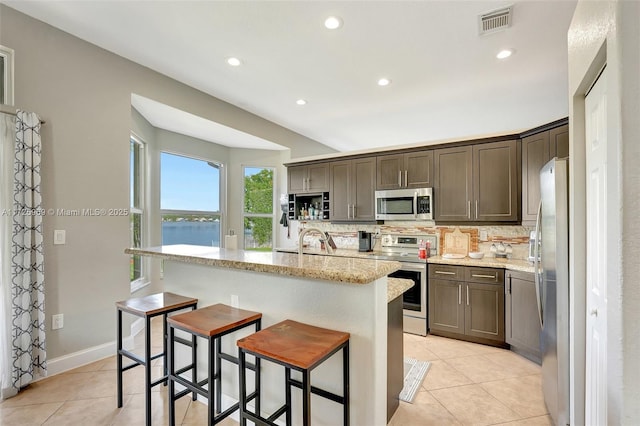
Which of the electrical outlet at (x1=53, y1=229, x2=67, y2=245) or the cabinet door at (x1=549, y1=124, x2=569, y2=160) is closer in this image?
the electrical outlet at (x1=53, y1=229, x2=67, y2=245)

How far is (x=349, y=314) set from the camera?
61.4 inches

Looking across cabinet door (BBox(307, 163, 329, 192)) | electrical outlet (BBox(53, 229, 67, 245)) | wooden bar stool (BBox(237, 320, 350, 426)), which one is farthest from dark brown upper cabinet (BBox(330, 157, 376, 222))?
electrical outlet (BBox(53, 229, 67, 245))

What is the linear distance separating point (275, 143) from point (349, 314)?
4003 millimetres

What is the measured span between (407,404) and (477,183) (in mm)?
2553

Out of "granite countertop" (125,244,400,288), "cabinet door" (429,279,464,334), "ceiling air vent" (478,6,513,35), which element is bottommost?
"cabinet door" (429,279,464,334)

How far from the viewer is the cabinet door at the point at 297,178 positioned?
4.95 meters

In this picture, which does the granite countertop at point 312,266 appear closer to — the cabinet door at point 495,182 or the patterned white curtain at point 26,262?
the patterned white curtain at point 26,262

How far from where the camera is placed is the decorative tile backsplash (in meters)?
3.51

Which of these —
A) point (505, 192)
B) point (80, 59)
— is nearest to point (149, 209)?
point (80, 59)

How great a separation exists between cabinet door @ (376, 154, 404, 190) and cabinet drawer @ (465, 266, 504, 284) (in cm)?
143

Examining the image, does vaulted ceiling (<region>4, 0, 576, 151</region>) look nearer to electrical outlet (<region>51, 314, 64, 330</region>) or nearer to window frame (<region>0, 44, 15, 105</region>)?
window frame (<region>0, 44, 15, 105</region>)

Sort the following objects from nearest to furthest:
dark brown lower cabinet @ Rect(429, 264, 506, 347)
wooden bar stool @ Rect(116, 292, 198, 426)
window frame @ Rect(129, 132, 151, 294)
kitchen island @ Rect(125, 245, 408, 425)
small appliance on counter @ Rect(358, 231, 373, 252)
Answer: kitchen island @ Rect(125, 245, 408, 425) → wooden bar stool @ Rect(116, 292, 198, 426) → dark brown lower cabinet @ Rect(429, 264, 506, 347) → window frame @ Rect(129, 132, 151, 294) → small appliance on counter @ Rect(358, 231, 373, 252)

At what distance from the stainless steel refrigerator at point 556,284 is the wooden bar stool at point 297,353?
134cm

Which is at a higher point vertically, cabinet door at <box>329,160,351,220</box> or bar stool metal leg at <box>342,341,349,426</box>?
cabinet door at <box>329,160,351,220</box>
